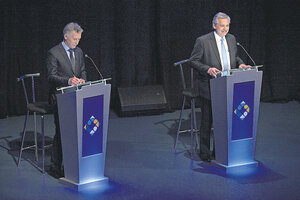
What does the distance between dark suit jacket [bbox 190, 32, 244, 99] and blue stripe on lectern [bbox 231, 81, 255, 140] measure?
1.46 feet

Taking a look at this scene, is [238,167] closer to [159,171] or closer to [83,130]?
[159,171]

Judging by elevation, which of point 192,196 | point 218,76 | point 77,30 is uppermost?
point 77,30

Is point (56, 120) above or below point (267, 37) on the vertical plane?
below

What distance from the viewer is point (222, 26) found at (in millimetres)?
5082

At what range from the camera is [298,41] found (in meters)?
8.63

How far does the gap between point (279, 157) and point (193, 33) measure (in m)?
3.12

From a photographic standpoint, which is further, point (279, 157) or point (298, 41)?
point (298, 41)

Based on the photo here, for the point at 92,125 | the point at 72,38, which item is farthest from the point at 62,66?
the point at 92,125

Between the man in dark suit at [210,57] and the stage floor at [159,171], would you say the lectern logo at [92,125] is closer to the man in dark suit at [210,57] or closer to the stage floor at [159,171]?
the stage floor at [159,171]

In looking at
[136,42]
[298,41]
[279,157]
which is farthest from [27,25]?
[298,41]

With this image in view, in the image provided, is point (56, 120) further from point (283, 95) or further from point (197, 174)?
point (283, 95)

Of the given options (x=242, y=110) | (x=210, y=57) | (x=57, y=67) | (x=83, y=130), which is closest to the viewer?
(x=83, y=130)

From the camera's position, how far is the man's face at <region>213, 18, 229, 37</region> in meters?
5.05

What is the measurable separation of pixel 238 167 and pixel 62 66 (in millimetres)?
2033
